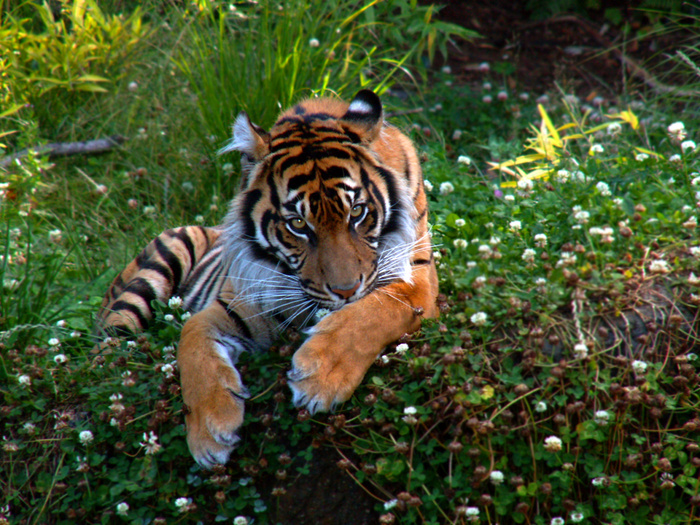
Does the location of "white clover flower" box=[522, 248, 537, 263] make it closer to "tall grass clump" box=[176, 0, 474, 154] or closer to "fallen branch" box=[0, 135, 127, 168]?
"tall grass clump" box=[176, 0, 474, 154]

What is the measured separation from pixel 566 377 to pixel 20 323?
2601 millimetres

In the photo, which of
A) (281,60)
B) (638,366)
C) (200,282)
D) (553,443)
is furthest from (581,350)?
(281,60)

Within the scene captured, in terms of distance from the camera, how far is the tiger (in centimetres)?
249

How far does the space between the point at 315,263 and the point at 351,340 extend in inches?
15.4

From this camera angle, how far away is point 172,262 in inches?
157

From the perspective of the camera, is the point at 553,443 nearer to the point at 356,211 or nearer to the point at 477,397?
the point at 477,397

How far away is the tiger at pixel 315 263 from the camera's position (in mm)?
2492

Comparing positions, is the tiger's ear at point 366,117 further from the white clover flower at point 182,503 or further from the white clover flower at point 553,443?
the white clover flower at point 182,503

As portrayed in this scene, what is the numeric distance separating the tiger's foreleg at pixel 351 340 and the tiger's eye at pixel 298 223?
1.30ft

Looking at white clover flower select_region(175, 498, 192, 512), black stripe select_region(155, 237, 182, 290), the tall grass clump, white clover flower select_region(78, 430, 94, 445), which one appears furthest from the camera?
the tall grass clump

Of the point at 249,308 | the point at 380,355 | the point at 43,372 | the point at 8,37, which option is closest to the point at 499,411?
the point at 380,355

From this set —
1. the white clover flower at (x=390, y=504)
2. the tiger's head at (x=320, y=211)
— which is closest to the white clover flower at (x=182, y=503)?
the white clover flower at (x=390, y=504)

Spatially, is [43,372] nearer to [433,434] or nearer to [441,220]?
[433,434]

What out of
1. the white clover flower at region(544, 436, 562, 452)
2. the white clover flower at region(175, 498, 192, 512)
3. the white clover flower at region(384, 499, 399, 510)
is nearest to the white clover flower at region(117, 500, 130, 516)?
the white clover flower at region(175, 498, 192, 512)
